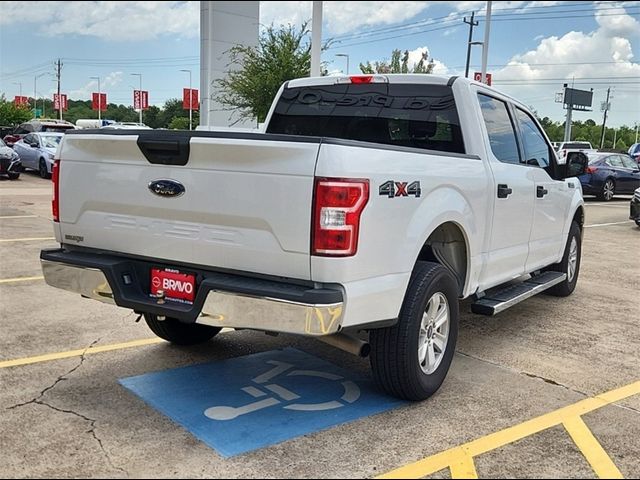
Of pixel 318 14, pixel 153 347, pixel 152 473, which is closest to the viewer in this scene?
pixel 152 473

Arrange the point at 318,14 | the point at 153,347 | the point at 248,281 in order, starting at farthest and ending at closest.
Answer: the point at 318,14
the point at 153,347
the point at 248,281

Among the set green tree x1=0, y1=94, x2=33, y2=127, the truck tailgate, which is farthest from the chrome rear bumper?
green tree x1=0, y1=94, x2=33, y2=127

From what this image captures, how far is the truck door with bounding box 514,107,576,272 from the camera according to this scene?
5.86 m

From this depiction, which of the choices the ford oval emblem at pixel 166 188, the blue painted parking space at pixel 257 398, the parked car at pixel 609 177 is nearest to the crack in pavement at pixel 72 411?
the blue painted parking space at pixel 257 398

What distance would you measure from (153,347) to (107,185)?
5.46 feet

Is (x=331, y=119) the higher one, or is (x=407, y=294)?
(x=331, y=119)

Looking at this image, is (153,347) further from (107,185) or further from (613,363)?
(613,363)

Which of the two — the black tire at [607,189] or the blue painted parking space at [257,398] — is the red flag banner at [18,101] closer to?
the black tire at [607,189]

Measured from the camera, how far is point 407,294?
3951mm

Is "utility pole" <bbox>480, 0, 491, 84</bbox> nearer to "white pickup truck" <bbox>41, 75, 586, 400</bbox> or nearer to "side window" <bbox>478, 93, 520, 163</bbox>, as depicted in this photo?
"side window" <bbox>478, 93, 520, 163</bbox>

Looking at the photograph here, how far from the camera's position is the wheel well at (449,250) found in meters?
4.44

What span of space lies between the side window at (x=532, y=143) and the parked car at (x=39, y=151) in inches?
727

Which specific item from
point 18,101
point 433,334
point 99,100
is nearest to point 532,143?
point 433,334

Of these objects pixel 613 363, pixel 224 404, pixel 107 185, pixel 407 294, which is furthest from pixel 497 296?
pixel 107 185
